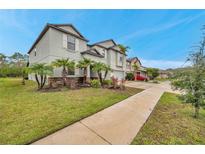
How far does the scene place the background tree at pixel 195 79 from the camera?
5277 millimetres

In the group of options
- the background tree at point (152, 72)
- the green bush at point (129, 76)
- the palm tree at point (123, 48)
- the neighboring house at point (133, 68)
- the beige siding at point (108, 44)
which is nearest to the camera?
the beige siding at point (108, 44)

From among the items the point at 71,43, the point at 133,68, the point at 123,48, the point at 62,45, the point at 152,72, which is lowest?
the point at 152,72

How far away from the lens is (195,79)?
211 inches

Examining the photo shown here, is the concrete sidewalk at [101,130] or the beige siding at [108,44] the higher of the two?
the beige siding at [108,44]

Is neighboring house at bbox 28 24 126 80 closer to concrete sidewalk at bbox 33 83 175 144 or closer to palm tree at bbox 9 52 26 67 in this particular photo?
concrete sidewalk at bbox 33 83 175 144

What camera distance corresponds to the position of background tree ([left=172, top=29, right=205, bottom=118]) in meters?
5.28

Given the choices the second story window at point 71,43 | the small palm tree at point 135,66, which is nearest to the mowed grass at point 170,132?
the second story window at point 71,43

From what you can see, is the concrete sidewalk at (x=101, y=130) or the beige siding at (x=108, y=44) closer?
the concrete sidewalk at (x=101, y=130)

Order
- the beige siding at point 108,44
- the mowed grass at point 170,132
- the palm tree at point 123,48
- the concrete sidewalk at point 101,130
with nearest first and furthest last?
the concrete sidewalk at point 101,130 < the mowed grass at point 170,132 < the beige siding at point 108,44 < the palm tree at point 123,48

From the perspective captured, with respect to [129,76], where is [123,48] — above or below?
above

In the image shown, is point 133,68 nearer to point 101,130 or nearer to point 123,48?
point 123,48

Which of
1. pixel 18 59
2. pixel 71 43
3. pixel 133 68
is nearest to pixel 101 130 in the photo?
pixel 71 43

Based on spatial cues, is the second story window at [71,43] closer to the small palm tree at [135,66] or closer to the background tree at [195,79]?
the background tree at [195,79]

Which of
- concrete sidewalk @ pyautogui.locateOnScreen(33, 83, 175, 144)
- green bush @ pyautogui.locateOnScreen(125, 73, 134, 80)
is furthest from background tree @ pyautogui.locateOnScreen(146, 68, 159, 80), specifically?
concrete sidewalk @ pyautogui.locateOnScreen(33, 83, 175, 144)
